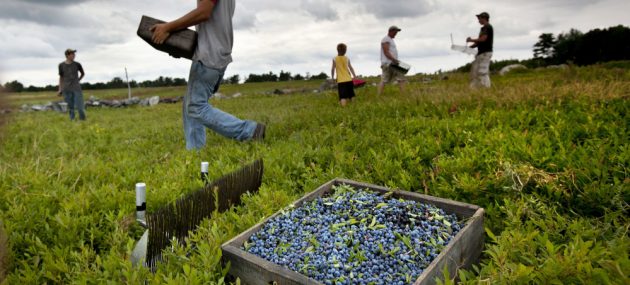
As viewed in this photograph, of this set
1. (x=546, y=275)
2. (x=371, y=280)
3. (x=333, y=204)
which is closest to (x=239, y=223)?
(x=333, y=204)

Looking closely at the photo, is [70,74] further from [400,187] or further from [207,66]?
[400,187]

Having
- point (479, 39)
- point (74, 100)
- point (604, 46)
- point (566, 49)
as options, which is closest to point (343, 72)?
point (479, 39)

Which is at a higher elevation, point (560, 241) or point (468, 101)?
point (468, 101)

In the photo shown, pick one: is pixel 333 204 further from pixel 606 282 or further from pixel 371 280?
pixel 606 282

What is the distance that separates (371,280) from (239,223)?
1.13 meters

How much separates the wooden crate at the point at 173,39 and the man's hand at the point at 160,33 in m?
0.06

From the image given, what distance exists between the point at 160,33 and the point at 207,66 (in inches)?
27.5

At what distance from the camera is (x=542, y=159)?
3.59 meters

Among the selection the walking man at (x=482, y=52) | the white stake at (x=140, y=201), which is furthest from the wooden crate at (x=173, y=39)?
the walking man at (x=482, y=52)

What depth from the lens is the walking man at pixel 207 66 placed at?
197 inches

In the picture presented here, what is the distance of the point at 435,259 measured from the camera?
2.07 meters

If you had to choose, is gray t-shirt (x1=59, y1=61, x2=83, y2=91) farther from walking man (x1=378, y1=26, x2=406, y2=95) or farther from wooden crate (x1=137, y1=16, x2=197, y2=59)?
walking man (x1=378, y1=26, x2=406, y2=95)

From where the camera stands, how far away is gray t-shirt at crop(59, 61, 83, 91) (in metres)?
12.6

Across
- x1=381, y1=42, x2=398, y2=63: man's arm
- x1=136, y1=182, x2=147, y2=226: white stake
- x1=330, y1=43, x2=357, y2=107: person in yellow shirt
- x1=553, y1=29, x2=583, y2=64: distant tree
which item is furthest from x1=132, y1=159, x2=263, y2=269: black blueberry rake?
x1=553, y1=29, x2=583, y2=64: distant tree
